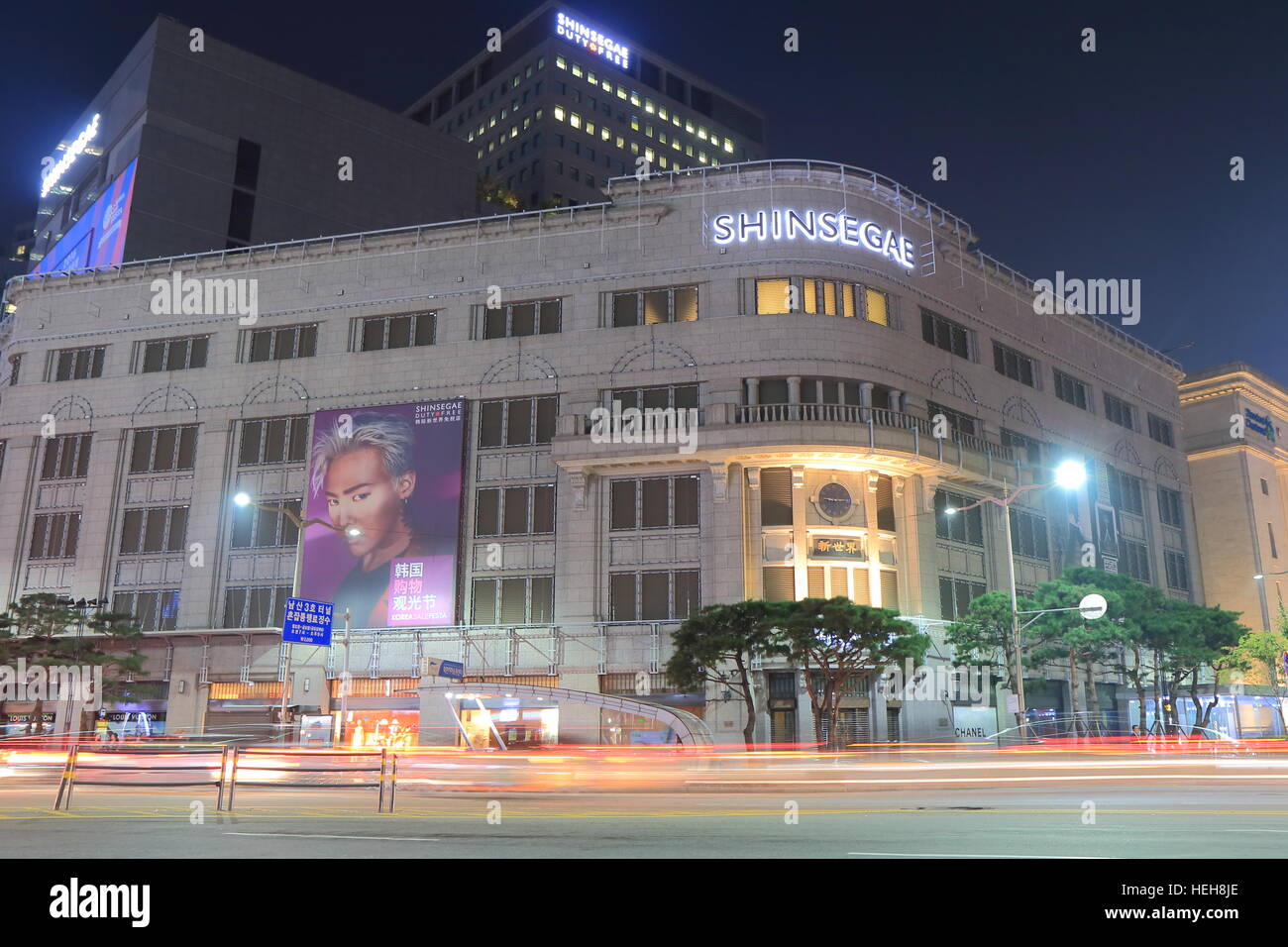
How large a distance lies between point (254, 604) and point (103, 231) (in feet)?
119

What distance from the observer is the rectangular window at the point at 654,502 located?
46344mm

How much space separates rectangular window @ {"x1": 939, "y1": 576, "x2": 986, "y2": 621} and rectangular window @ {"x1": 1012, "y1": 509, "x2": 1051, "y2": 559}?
4940 mm

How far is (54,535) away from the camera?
176ft

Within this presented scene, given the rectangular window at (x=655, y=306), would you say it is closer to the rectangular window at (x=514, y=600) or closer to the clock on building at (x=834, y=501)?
the clock on building at (x=834, y=501)

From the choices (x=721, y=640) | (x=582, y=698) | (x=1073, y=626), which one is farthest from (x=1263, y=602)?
(x=582, y=698)

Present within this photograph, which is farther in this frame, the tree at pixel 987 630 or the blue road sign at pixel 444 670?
the tree at pixel 987 630

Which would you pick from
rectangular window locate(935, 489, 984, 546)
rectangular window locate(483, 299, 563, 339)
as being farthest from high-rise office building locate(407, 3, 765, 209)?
rectangular window locate(935, 489, 984, 546)

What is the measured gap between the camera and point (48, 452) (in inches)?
2169

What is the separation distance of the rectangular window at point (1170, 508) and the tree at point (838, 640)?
126 ft

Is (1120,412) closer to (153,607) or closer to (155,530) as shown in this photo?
(155,530)

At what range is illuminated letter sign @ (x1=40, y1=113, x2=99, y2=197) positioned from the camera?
7862 cm

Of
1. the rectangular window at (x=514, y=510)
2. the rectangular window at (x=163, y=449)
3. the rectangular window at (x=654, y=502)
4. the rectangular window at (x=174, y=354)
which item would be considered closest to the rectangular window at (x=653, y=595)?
the rectangular window at (x=654, y=502)
